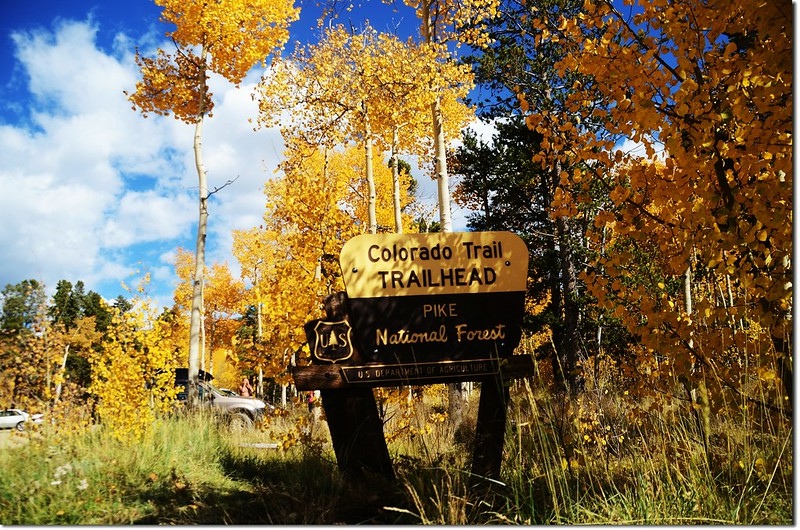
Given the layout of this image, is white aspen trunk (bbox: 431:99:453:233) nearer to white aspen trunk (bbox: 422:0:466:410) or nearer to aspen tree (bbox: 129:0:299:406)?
white aspen trunk (bbox: 422:0:466:410)

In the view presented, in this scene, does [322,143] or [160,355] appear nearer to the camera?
[160,355]

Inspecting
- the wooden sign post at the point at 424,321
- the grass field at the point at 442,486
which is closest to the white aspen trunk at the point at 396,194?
the grass field at the point at 442,486

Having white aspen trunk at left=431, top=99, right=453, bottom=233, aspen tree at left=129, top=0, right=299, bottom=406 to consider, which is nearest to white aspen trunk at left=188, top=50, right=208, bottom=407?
aspen tree at left=129, top=0, right=299, bottom=406

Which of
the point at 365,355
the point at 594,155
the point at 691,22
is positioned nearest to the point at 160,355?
the point at 365,355

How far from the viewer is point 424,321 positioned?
307 cm

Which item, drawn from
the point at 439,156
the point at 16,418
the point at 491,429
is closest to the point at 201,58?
the point at 439,156

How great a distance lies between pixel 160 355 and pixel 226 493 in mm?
4578

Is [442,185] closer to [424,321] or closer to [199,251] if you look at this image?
[424,321]

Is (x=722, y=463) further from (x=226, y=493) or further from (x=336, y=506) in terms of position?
(x=226, y=493)

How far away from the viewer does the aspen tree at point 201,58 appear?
8617 millimetres

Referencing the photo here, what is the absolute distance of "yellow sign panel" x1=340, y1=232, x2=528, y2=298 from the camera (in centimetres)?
305

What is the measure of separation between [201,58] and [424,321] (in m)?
8.16

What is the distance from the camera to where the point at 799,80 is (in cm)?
248

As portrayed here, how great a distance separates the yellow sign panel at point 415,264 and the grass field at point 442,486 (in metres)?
0.81
